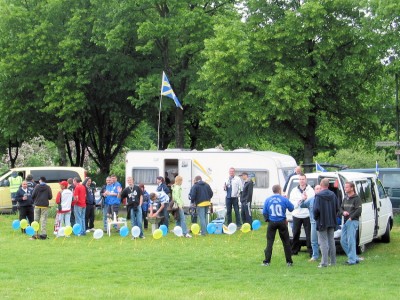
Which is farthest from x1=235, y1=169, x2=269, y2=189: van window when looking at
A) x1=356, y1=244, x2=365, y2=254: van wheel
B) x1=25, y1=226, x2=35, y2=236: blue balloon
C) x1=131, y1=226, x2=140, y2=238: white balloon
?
x1=356, y1=244, x2=365, y2=254: van wheel

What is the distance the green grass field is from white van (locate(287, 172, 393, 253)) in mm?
443

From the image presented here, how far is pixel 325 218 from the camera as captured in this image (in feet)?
50.3

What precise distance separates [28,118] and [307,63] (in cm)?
1673

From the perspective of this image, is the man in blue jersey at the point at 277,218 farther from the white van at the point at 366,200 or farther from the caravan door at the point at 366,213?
the caravan door at the point at 366,213

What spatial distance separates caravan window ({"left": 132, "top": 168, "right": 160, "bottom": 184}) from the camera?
2906cm

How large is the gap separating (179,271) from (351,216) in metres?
3.66

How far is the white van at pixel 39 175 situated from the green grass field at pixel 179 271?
9771 millimetres

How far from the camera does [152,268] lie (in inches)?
602

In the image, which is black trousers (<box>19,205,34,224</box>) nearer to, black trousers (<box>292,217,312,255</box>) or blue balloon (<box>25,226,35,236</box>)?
blue balloon (<box>25,226,35,236</box>)

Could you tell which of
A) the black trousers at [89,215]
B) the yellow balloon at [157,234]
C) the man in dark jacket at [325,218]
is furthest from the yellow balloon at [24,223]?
the man in dark jacket at [325,218]

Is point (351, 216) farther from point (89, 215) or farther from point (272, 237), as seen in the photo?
point (89, 215)

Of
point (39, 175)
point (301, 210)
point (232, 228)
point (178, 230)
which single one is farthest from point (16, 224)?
point (301, 210)

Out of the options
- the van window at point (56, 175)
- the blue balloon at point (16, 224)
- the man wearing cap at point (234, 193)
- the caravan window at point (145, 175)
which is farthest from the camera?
the van window at point (56, 175)

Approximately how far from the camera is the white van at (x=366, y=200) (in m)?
17.5
